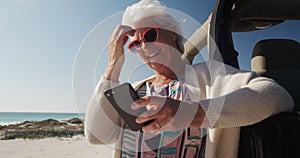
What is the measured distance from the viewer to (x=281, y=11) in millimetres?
1470

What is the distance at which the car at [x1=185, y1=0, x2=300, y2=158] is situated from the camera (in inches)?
31.8

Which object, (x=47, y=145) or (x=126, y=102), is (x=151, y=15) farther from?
(x=47, y=145)

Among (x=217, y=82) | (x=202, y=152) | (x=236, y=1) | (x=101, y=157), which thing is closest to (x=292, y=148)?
(x=217, y=82)

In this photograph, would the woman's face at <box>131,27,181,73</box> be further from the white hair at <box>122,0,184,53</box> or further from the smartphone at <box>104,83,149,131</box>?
the smartphone at <box>104,83,149,131</box>

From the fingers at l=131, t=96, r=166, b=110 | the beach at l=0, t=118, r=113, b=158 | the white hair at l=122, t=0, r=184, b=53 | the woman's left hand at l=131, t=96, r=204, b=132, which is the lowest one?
the beach at l=0, t=118, r=113, b=158

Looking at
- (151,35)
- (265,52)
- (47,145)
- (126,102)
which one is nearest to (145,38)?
(151,35)

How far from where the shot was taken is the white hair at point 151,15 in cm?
113

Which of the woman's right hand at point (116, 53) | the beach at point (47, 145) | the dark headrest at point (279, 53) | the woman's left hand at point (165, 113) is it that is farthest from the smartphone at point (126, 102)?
the beach at point (47, 145)

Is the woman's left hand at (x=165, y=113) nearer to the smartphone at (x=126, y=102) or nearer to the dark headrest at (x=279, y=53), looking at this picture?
the smartphone at (x=126, y=102)

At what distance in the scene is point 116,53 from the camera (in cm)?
115

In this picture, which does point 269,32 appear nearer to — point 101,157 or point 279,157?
point 279,157

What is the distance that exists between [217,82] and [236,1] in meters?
0.48

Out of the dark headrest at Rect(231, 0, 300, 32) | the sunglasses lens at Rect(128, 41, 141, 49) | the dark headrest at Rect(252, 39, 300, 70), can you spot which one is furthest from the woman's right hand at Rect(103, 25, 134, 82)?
the dark headrest at Rect(252, 39, 300, 70)

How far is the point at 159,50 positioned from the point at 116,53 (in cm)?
24
